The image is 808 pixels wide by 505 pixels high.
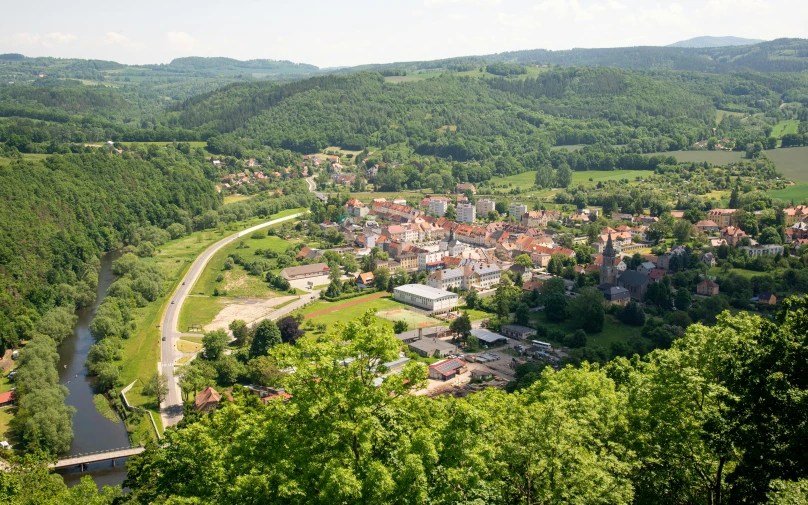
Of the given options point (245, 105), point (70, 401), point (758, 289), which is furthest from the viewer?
point (245, 105)

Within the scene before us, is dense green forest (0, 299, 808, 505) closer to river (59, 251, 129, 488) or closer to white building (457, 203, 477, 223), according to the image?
river (59, 251, 129, 488)

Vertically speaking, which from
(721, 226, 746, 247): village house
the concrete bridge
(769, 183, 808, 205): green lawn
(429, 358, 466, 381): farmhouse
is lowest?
(769, 183, 808, 205): green lawn

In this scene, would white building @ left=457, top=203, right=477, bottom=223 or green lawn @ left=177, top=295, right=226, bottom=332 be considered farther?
white building @ left=457, top=203, right=477, bottom=223

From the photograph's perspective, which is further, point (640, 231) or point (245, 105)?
point (245, 105)

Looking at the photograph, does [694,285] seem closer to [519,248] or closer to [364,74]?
[519,248]

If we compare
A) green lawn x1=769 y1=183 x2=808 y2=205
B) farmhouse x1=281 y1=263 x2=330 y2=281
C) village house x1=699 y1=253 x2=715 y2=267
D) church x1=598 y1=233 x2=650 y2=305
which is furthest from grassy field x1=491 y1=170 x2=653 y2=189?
farmhouse x1=281 y1=263 x2=330 y2=281

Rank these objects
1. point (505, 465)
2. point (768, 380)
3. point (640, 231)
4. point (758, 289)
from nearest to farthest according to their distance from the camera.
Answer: point (768, 380)
point (505, 465)
point (758, 289)
point (640, 231)

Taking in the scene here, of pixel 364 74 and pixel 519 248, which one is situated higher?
pixel 364 74

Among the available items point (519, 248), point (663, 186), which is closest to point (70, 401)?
point (519, 248)
